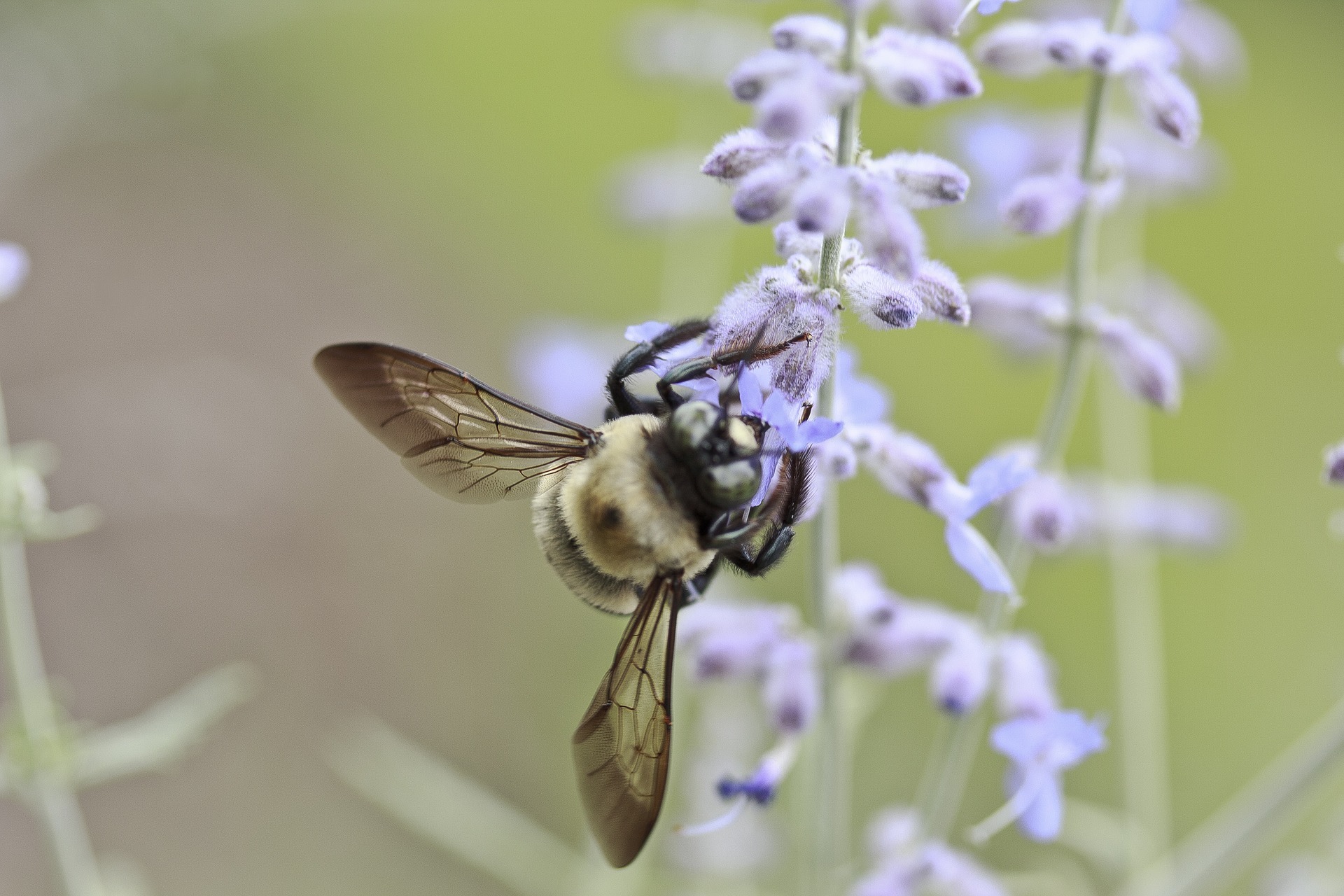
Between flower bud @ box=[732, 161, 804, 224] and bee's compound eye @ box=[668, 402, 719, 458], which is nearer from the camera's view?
flower bud @ box=[732, 161, 804, 224]

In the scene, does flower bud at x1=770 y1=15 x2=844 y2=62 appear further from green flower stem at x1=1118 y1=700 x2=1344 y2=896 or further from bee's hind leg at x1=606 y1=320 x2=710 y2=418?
green flower stem at x1=1118 y1=700 x2=1344 y2=896

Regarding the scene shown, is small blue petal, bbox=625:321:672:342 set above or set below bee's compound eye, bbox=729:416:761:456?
above

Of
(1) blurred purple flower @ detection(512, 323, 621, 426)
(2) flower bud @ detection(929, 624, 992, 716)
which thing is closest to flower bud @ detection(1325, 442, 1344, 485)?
(2) flower bud @ detection(929, 624, 992, 716)

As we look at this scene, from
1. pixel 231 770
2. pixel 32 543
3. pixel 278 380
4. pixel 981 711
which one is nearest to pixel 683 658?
pixel 981 711

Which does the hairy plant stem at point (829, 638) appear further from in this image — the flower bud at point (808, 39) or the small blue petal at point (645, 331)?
the small blue petal at point (645, 331)

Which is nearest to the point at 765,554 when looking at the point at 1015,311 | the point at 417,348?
the point at 1015,311

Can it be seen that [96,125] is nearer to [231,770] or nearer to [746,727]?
[231,770]

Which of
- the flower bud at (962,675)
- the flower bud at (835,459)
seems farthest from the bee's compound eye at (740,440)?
the flower bud at (962,675)
